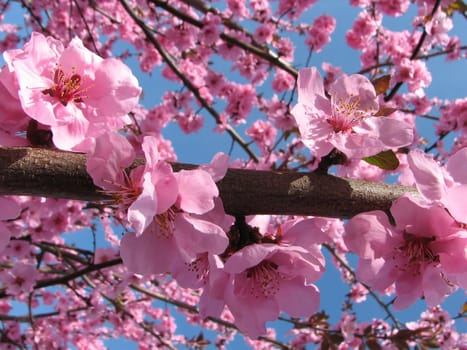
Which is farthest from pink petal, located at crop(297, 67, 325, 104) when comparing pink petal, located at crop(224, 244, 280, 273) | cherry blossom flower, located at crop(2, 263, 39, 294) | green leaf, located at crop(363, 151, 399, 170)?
cherry blossom flower, located at crop(2, 263, 39, 294)

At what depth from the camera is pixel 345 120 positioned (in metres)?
1.27

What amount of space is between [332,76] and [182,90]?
2.14 meters

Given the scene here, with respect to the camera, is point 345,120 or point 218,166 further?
point 345,120

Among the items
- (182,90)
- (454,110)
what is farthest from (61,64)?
(182,90)

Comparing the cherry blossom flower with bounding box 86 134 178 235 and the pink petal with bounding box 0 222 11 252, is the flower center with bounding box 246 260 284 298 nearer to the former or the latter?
the cherry blossom flower with bounding box 86 134 178 235

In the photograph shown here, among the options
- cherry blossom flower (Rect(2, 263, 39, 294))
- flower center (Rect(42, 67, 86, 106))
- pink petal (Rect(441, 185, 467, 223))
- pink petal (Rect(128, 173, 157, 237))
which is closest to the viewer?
pink petal (Rect(128, 173, 157, 237))

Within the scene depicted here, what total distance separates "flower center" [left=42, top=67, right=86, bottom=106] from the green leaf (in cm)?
90

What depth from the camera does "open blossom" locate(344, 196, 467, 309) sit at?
988 millimetres

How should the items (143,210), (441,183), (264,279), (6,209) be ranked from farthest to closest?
(264,279)
(6,209)
(441,183)
(143,210)

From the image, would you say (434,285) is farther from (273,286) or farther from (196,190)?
(196,190)

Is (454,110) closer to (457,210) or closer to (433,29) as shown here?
(433,29)

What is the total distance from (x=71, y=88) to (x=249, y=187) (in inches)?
24.1

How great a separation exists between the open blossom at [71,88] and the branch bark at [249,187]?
71mm

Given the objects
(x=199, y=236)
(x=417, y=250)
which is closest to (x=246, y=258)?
(x=199, y=236)
